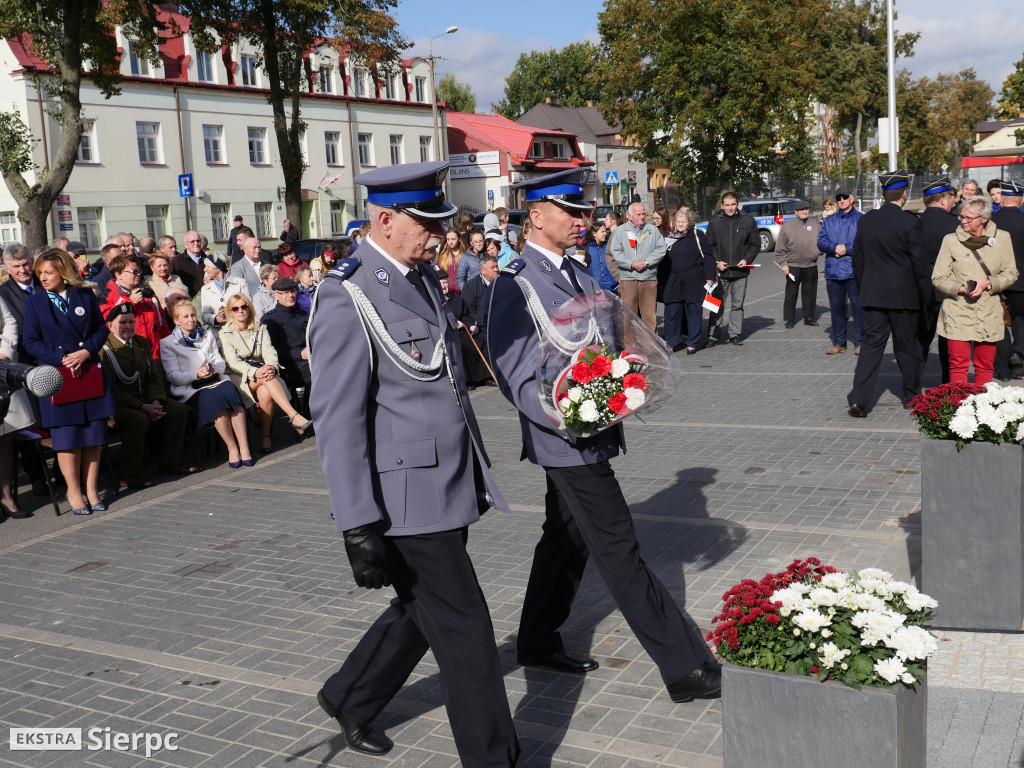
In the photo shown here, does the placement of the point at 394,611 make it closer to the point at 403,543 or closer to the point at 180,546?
the point at 403,543

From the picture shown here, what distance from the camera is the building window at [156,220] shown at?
4006 centimetres

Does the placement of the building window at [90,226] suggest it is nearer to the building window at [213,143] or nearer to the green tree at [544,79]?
the building window at [213,143]

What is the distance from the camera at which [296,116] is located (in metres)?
30.3

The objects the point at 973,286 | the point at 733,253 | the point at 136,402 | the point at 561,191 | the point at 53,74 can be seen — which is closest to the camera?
the point at 561,191

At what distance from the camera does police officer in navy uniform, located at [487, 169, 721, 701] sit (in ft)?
13.7

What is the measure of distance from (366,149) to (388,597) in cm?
4837

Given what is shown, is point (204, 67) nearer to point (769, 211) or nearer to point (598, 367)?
point (769, 211)

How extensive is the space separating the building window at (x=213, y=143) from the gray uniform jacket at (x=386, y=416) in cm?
4200

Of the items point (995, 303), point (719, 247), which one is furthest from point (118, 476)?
point (719, 247)

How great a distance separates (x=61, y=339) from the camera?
26.4 feet

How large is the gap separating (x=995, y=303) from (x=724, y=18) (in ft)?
110

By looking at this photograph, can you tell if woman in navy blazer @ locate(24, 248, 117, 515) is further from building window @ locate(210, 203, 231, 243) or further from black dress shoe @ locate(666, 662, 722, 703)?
building window @ locate(210, 203, 231, 243)

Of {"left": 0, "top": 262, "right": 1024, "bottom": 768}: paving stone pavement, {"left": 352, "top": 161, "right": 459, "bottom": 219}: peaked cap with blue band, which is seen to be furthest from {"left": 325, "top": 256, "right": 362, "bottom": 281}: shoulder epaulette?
{"left": 0, "top": 262, "right": 1024, "bottom": 768}: paving stone pavement

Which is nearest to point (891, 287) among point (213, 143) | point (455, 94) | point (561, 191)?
point (561, 191)
